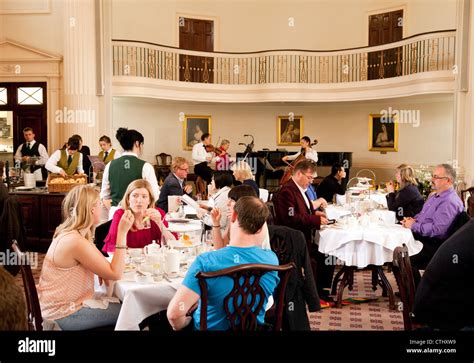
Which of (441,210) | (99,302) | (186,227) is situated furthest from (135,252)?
(441,210)

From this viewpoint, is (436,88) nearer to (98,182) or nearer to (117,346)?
(98,182)

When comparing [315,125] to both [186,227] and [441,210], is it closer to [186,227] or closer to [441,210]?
[441,210]

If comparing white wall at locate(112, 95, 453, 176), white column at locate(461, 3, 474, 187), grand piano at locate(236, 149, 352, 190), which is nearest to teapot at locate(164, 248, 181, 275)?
white column at locate(461, 3, 474, 187)

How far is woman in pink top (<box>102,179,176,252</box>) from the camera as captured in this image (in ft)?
15.5

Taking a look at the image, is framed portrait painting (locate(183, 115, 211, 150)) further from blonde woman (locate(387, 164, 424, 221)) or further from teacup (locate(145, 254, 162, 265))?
teacup (locate(145, 254, 162, 265))

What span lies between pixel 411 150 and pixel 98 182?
10048mm

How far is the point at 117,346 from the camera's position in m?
3.38

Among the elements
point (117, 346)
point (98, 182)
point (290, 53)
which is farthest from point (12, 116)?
point (117, 346)

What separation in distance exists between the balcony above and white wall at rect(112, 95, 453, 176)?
3.84 ft

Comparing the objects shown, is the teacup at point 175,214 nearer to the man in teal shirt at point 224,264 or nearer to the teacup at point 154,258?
the teacup at point 154,258

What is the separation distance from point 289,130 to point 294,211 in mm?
11999

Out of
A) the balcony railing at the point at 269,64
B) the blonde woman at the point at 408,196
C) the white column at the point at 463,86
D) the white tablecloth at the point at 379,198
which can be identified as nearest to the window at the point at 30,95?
the balcony railing at the point at 269,64

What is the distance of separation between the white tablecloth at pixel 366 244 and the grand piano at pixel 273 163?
9028mm

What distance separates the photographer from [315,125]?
18.0 metres
